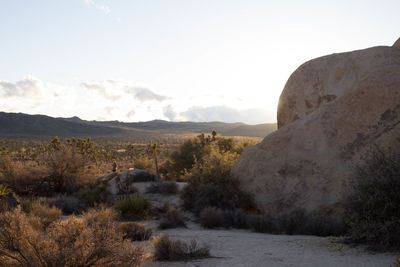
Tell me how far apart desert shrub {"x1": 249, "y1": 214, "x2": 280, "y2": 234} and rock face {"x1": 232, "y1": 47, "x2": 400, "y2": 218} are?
46.5 inches

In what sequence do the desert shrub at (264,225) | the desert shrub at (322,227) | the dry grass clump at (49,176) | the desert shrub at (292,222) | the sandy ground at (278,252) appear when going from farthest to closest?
the dry grass clump at (49,176), the desert shrub at (264,225), the desert shrub at (292,222), the desert shrub at (322,227), the sandy ground at (278,252)

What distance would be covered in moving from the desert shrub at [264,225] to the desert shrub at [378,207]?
2.44 m

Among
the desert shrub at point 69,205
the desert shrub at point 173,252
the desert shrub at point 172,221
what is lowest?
the desert shrub at point 69,205

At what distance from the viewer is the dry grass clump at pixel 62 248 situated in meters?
4.24

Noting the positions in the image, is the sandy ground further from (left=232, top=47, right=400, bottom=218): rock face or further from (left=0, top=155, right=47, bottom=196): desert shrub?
(left=0, top=155, right=47, bottom=196): desert shrub

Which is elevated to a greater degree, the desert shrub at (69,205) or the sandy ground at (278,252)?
the sandy ground at (278,252)

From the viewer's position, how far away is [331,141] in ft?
34.4

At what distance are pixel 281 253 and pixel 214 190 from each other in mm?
5743

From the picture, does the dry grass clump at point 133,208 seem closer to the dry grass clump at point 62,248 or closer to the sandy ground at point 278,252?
the sandy ground at point 278,252

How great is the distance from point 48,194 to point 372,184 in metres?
14.4

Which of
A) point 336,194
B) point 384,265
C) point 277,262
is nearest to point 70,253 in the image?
point 277,262

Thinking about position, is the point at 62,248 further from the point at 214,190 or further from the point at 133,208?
the point at 214,190

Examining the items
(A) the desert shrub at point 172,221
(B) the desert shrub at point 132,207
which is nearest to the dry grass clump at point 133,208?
(B) the desert shrub at point 132,207

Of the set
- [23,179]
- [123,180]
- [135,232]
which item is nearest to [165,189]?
[123,180]
